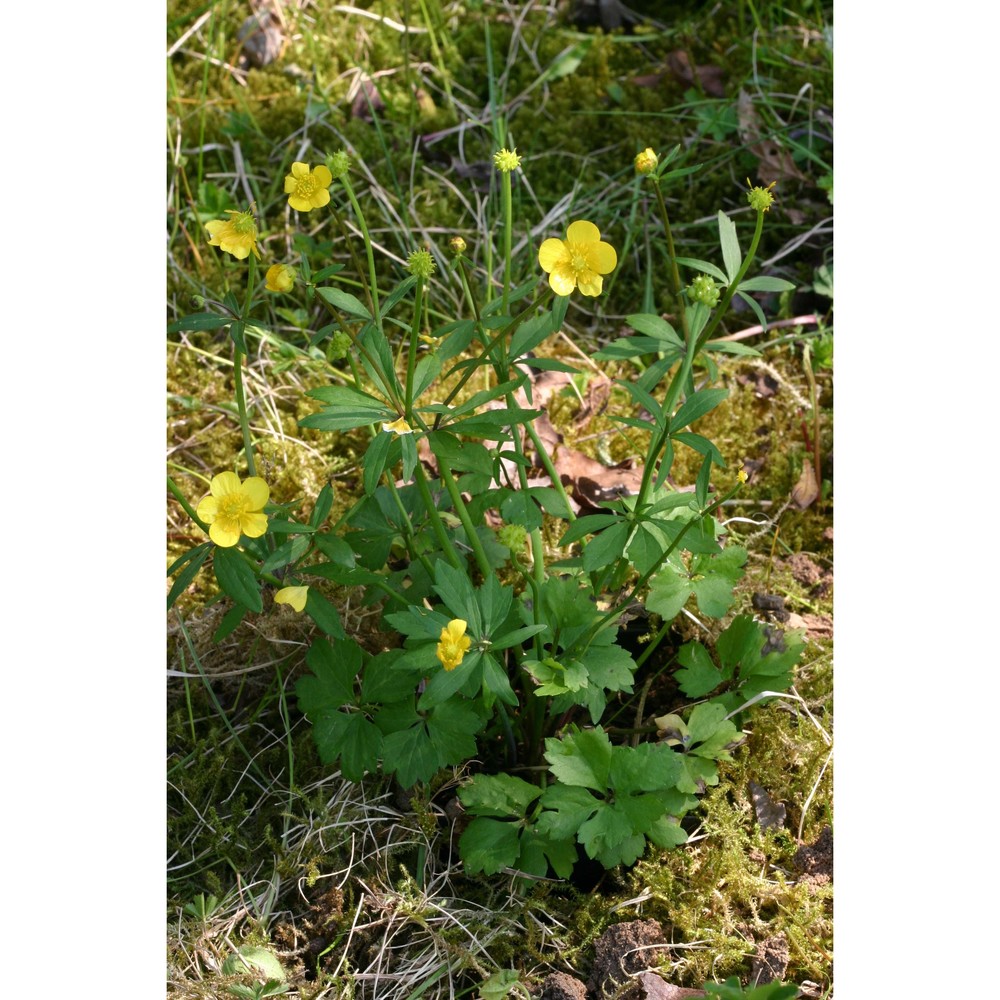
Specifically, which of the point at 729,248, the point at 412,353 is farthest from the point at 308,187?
the point at 729,248

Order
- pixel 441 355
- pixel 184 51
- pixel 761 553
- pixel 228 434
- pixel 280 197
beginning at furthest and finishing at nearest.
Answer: pixel 184 51
pixel 280 197
pixel 228 434
pixel 761 553
pixel 441 355

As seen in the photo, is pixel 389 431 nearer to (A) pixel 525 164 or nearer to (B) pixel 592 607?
(B) pixel 592 607

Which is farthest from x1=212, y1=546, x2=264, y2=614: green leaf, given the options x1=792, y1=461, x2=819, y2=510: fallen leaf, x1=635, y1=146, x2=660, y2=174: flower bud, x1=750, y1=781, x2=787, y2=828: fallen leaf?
x1=792, y1=461, x2=819, y2=510: fallen leaf

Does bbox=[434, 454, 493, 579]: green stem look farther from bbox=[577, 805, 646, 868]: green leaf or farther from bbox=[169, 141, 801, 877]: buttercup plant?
bbox=[577, 805, 646, 868]: green leaf

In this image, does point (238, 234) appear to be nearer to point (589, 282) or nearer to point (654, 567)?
point (589, 282)

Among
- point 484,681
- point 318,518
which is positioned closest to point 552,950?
point 484,681
